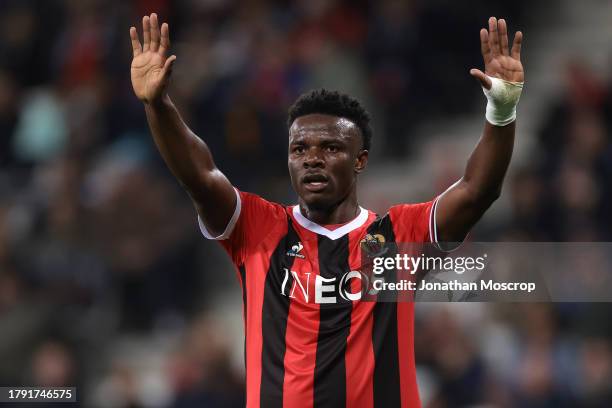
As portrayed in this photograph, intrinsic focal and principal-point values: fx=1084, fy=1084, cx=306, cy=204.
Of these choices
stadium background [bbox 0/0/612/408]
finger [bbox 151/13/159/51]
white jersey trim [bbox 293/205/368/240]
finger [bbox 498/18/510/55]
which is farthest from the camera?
stadium background [bbox 0/0/612/408]

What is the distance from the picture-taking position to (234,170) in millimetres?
8586

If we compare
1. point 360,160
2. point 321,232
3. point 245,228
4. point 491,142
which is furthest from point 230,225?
point 491,142

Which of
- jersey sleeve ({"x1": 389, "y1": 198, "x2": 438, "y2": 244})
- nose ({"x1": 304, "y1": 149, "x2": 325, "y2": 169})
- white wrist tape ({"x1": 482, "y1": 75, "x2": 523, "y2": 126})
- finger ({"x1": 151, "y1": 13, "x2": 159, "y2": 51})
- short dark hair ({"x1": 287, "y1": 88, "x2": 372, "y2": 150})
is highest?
finger ({"x1": 151, "y1": 13, "x2": 159, "y2": 51})

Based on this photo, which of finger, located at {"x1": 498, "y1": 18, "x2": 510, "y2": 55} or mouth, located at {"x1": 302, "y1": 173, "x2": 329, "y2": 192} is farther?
mouth, located at {"x1": 302, "y1": 173, "x2": 329, "y2": 192}

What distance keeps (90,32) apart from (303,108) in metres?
6.35

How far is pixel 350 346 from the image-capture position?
391cm

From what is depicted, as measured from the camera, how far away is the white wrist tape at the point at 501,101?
3832 mm

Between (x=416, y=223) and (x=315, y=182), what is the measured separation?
0.41m

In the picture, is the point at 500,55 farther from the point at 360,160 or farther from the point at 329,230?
the point at 329,230

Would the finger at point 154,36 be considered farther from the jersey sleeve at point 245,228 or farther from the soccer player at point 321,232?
the jersey sleeve at point 245,228

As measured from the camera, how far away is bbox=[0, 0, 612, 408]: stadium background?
717 centimetres

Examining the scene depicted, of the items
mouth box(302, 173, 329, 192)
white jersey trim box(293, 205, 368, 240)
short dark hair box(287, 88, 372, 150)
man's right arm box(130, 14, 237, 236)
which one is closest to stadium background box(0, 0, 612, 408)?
white jersey trim box(293, 205, 368, 240)

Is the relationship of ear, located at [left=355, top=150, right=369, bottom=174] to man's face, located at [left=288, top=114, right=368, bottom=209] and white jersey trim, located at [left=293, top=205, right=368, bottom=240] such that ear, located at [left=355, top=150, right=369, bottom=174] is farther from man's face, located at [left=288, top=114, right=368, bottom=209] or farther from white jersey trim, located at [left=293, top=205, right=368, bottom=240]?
white jersey trim, located at [left=293, top=205, right=368, bottom=240]

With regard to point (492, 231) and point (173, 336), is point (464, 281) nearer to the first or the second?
point (492, 231)
